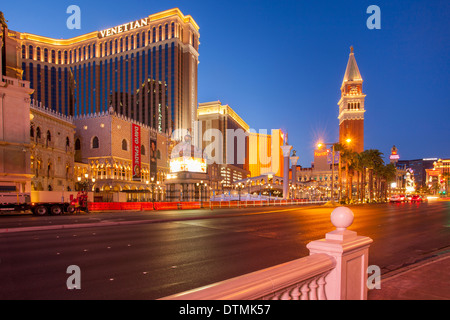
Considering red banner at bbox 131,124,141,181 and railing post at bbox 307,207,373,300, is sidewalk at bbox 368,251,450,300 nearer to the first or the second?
railing post at bbox 307,207,373,300

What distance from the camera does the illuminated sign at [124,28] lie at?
114 m

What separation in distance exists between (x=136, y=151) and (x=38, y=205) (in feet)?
127

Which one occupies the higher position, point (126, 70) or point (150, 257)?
point (126, 70)

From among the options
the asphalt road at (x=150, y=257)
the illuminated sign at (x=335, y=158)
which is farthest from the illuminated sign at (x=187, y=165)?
the asphalt road at (x=150, y=257)

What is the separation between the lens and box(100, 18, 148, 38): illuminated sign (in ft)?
373

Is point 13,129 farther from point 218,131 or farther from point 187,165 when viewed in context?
point 218,131

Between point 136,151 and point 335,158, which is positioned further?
point 136,151

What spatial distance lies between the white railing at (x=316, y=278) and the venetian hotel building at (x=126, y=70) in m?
105

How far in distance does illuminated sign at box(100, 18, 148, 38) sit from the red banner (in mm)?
68913

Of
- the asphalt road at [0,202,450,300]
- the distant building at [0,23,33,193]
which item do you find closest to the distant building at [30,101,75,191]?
the distant building at [0,23,33,193]

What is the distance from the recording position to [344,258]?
11.8 ft

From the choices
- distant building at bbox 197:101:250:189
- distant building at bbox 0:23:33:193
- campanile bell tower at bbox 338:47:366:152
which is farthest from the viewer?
distant building at bbox 197:101:250:189

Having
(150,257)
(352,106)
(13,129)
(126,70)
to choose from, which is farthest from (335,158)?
(352,106)
